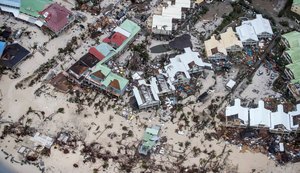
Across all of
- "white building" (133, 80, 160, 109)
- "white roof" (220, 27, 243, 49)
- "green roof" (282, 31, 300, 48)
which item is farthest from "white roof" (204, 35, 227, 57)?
"white building" (133, 80, 160, 109)

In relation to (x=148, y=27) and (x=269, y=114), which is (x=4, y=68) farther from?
(x=269, y=114)

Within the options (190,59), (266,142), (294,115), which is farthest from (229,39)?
(266,142)

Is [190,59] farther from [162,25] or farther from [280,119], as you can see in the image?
[280,119]

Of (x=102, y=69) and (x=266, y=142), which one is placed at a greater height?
(x=102, y=69)

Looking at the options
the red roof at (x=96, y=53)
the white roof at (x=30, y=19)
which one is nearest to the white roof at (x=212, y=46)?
the red roof at (x=96, y=53)

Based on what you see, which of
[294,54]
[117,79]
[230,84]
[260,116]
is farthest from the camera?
[294,54]

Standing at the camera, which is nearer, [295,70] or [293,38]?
[295,70]

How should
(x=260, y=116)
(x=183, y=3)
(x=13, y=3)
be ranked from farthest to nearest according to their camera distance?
1. (x=183, y=3)
2. (x=13, y=3)
3. (x=260, y=116)
